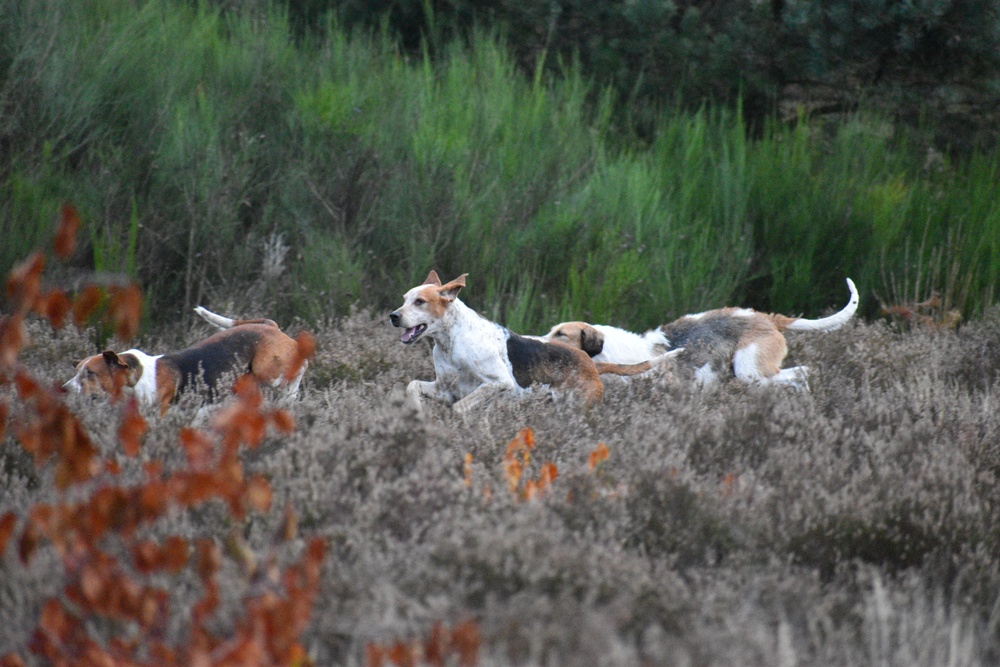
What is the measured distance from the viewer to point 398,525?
3.36 meters

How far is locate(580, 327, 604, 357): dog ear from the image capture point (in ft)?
20.8

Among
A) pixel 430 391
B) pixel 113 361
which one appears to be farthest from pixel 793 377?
pixel 113 361

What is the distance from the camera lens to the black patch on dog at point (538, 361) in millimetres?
5715

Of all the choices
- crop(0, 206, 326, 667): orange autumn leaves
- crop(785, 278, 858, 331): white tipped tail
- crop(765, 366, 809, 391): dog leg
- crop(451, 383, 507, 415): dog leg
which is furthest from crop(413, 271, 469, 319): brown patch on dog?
crop(0, 206, 326, 667): orange autumn leaves

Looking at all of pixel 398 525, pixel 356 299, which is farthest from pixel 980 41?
pixel 398 525

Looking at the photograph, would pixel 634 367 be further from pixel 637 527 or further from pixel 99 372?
pixel 99 372

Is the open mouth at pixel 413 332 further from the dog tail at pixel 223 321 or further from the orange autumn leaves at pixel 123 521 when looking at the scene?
the orange autumn leaves at pixel 123 521

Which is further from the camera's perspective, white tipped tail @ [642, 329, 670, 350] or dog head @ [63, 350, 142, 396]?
white tipped tail @ [642, 329, 670, 350]

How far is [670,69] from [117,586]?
28.7 ft

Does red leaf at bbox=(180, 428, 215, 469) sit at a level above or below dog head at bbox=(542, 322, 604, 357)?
above

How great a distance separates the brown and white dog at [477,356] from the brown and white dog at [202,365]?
0.68 m

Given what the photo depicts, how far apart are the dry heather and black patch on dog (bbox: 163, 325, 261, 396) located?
0.46 m

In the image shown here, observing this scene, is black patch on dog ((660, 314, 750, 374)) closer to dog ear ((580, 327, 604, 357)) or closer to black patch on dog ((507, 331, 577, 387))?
dog ear ((580, 327, 604, 357))

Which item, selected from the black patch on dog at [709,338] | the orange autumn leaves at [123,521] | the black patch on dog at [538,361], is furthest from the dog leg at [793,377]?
the orange autumn leaves at [123,521]
